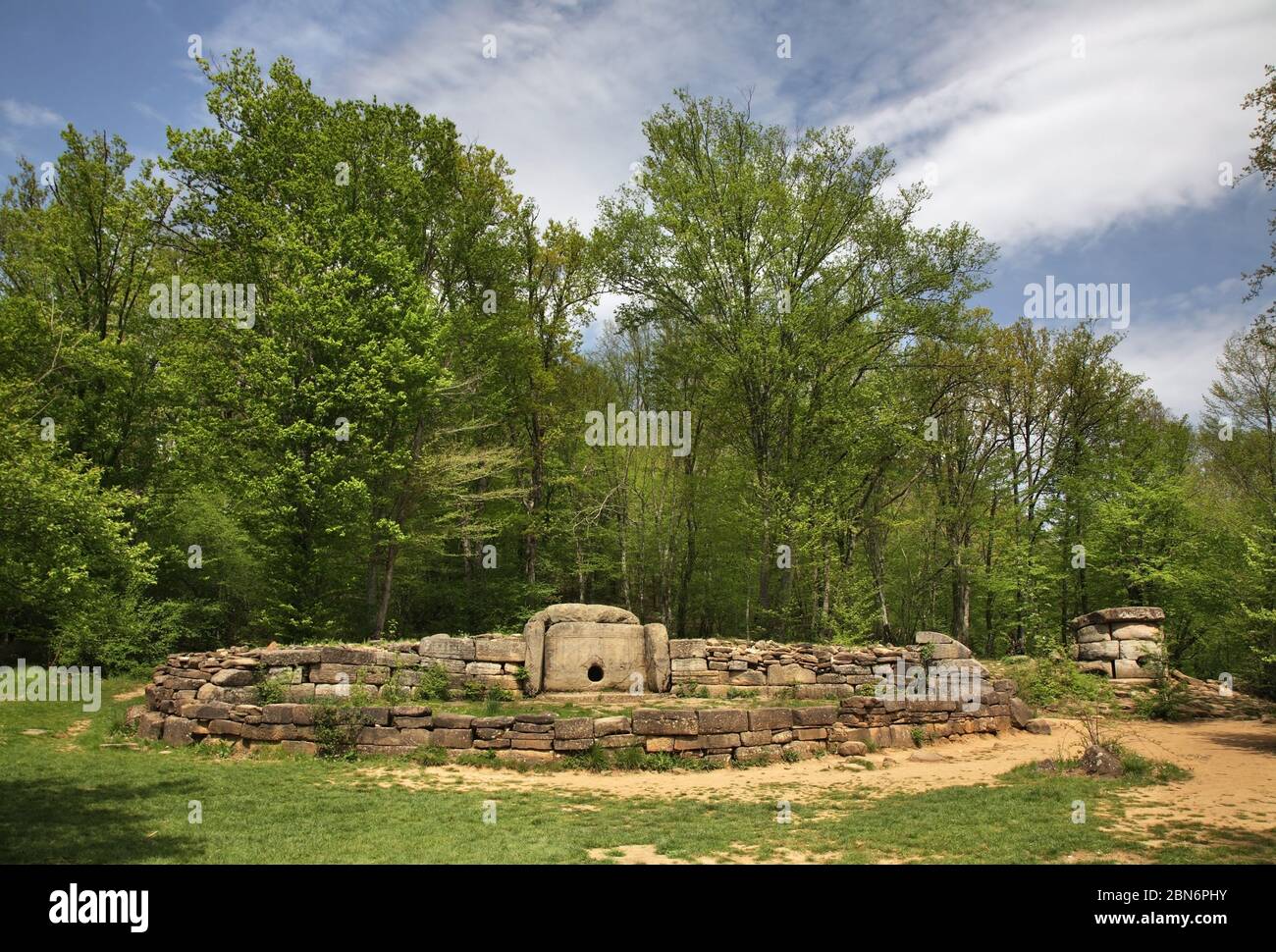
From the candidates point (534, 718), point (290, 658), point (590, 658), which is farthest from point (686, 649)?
point (290, 658)

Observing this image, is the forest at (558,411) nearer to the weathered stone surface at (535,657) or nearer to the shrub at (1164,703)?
the shrub at (1164,703)

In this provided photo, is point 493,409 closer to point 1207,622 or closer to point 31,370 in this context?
point 31,370

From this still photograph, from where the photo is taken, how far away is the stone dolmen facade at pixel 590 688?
12906 mm

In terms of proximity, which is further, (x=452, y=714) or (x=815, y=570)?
(x=815, y=570)

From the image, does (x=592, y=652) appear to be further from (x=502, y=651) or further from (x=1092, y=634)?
(x=1092, y=634)

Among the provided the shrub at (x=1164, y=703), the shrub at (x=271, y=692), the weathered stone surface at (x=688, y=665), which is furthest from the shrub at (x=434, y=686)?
the shrub at (x=1164, y=703)

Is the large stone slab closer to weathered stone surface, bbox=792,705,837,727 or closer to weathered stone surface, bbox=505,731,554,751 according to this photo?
weathered stone surface, bbox=505,731,554,751

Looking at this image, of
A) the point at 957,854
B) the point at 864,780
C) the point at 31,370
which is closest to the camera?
the point at 957,854

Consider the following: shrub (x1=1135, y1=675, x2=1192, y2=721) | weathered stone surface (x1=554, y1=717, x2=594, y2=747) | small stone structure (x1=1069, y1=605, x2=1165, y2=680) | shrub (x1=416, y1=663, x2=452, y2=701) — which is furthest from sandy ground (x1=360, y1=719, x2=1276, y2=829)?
small stone structure (x1=1069, y1=605, x2=1165, y2=680)

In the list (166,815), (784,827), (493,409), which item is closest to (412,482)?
(493,409)

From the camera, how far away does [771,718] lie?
13.6 m

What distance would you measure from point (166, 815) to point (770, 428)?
71.6 feet

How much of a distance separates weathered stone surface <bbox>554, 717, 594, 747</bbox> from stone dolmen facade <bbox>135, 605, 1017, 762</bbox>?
0.8 inches
